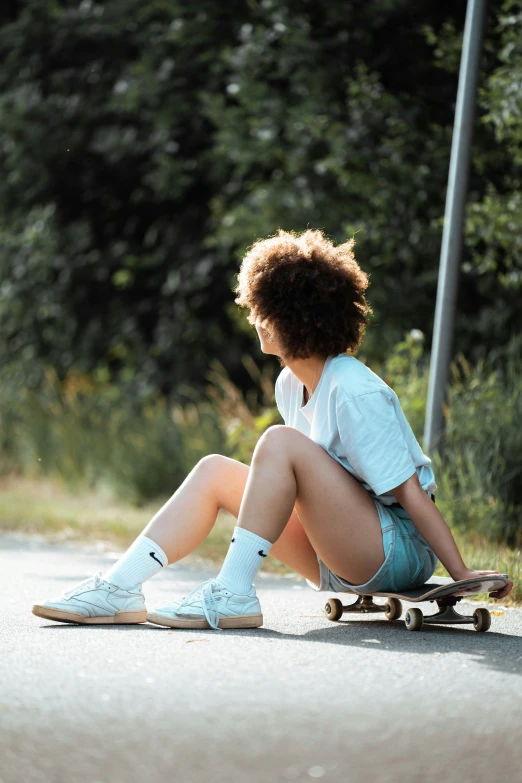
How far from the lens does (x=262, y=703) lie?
3.34 metres

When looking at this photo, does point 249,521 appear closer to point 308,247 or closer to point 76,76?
point 308,247

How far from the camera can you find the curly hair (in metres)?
4.55

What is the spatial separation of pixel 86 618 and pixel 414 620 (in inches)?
46.1

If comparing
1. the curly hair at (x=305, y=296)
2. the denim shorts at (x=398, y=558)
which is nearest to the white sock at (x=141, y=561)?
the denim shorts at (x=398, y=558)

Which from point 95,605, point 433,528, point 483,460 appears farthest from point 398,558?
point 483,460

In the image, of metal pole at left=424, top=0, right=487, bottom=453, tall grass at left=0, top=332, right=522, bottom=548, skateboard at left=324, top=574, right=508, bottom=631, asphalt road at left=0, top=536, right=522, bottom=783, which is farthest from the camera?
metal pole at left=424, top=0, right=487, bottom=453

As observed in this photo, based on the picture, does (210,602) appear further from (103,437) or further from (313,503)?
(103,437)

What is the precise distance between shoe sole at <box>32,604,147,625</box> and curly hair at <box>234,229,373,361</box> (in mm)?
1091

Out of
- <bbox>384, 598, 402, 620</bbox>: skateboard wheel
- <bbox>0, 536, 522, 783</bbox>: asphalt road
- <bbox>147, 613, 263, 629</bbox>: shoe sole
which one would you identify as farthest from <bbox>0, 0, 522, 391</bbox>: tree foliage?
<bbox>0, 536, 522, 783</bbox>: asphalt road

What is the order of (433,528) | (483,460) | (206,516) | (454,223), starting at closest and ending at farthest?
(433,528) → (206,516) → (483,460) → (454,223)

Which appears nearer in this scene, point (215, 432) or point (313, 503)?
point (313, 503)

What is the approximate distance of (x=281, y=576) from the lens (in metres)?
7.11

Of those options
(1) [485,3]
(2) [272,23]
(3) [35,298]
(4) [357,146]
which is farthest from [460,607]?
(3) [35,298]

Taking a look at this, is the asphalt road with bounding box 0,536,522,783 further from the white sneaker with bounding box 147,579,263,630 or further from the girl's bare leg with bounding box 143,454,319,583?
the girl's bare leg with bounding box 143,454,319,583
